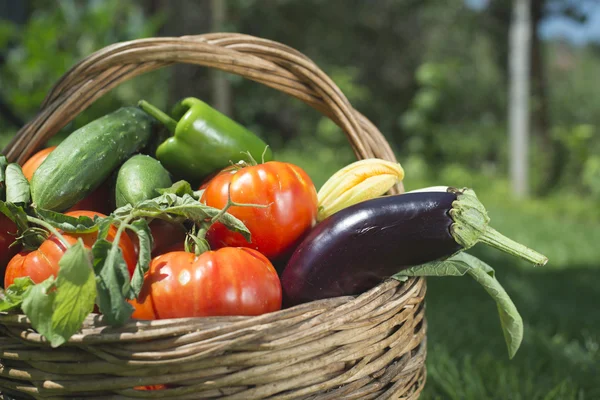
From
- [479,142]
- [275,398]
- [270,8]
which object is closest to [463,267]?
[275,398]

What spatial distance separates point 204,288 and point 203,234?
0.44 feet

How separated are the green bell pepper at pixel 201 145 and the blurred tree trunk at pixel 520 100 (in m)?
4.79

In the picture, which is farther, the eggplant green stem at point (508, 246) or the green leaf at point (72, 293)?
the eggplant green stem at point (508, 246)

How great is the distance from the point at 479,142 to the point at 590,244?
10.6 feet

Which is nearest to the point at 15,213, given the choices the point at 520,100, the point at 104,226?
the point at 104,226

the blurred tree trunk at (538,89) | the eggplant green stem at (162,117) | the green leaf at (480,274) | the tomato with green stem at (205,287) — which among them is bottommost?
the blurred tree trunk at (538,89)

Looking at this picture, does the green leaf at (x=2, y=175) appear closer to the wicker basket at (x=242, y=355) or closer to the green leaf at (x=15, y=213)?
the green leaf at (x=15, y=213)

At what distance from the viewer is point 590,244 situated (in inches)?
167

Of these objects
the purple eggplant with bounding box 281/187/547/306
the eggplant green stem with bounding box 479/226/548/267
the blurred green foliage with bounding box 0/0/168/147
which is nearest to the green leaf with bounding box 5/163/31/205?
the purple eggplant with bounding box 281/187/547/306

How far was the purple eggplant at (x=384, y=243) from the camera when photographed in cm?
124

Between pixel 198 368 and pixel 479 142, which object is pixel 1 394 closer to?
pixel 198 368

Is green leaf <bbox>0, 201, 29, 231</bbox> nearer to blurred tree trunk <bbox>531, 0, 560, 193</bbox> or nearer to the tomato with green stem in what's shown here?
the tomato with green stem

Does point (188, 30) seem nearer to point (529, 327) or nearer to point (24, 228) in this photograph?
point (529, 327)

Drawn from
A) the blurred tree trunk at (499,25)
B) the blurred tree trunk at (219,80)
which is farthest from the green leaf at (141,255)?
the blurred tree trunk at (499,25)
